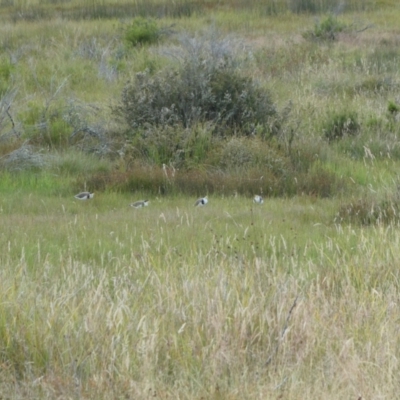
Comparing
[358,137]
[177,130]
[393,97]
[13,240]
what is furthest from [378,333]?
[393,97]

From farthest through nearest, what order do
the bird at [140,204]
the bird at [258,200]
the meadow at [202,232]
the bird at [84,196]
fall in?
the bird at [84,196], the bird at [258,200], the bird at [140,204], the meadow at [202,232]

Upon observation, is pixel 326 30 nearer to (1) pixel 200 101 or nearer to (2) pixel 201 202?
(1) pixel 200 101

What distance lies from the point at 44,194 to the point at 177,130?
2.06 m

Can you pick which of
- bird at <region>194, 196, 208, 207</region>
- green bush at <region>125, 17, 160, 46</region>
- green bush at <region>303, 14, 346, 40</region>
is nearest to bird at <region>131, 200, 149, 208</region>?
bird at <region>194, 196, 208, 207</region>

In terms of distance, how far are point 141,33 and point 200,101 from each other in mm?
11809

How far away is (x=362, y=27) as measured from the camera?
26609 mm

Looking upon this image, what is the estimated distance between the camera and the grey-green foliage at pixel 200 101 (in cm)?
1116

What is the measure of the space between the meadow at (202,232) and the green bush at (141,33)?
3653 millimetres

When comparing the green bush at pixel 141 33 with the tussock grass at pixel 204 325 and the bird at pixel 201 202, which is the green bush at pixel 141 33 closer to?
the bird at pixel 201 202

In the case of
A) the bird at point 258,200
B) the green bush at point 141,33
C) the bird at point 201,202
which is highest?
the bird at point 201,202

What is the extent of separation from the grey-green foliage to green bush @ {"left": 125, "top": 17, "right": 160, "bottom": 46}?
10685 millimetres

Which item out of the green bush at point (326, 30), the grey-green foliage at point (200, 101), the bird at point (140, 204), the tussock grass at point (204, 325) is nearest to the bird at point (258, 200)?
the bird at point (140, 204)

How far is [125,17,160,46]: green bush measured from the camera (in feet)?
74.0

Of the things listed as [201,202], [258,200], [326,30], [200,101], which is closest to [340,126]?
[200,101]
